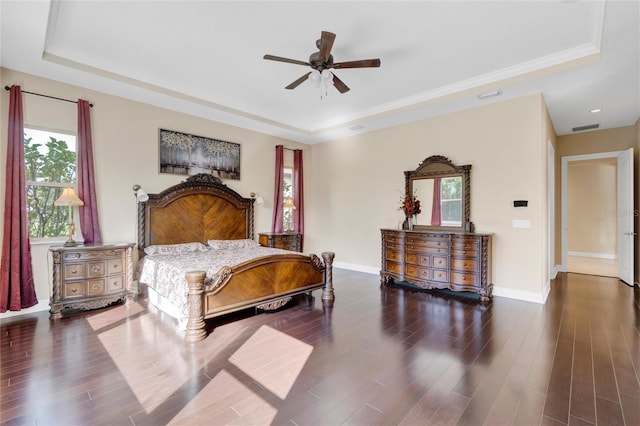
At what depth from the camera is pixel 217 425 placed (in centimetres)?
174

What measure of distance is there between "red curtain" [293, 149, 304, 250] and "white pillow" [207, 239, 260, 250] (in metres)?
1.61

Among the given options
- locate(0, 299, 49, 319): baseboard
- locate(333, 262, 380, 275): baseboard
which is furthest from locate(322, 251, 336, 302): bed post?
locate(0, 299, 49, 319): baseboard

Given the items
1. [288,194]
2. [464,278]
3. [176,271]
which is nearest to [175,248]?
[176,271]

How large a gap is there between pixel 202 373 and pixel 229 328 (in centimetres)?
90

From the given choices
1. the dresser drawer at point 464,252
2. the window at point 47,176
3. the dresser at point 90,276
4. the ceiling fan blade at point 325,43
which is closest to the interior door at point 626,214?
the dresser drawer at point 464,252

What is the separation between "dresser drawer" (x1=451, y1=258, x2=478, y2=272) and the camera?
4336 mm

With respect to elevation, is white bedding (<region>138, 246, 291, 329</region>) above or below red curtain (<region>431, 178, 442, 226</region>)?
below

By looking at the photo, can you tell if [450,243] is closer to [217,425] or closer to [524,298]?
[524,298]

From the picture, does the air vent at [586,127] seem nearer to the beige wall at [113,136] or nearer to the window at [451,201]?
the window at [451,201]

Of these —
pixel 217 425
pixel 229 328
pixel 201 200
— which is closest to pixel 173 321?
pixel 229 328

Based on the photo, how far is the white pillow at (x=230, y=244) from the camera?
4.98m

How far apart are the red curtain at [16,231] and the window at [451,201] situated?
5.93 meters

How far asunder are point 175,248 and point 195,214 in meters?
0.78

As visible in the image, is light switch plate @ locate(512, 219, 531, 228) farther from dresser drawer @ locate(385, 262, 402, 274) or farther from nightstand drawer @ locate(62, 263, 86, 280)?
nightstand drawer @ locate(62, 263, 86, 280)
